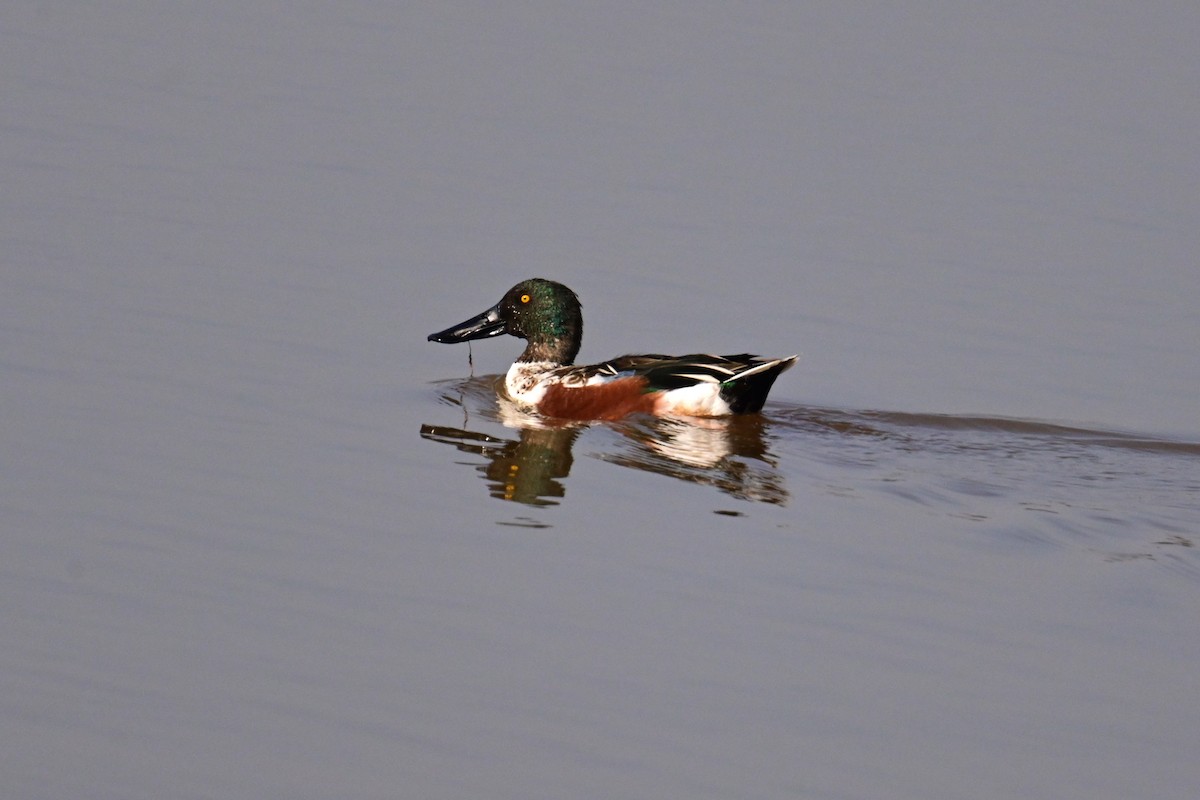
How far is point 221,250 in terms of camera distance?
12.6 meters

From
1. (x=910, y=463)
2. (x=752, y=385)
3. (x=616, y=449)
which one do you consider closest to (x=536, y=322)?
(x=752, y=385)

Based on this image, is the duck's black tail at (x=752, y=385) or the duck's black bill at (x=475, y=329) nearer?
the duck's black tail at (x=752, y=385)

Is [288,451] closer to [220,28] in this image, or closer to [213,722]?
[213,722]

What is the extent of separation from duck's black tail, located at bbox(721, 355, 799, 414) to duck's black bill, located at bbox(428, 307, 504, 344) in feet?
6.75

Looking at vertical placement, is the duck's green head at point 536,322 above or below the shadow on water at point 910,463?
above

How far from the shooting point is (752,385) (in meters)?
10.6

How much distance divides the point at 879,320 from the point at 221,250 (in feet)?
16.6

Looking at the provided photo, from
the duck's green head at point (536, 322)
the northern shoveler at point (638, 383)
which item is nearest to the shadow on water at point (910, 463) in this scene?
the northern shoveler at point (638, 383)

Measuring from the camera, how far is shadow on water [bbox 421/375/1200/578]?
28.5ft

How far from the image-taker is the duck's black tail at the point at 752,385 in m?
10.3

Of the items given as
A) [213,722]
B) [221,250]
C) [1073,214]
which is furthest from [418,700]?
[1073,214]

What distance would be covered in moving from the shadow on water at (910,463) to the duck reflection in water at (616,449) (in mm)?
13

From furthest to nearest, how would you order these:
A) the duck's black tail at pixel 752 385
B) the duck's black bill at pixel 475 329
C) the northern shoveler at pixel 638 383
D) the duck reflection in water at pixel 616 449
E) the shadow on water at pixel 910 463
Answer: the duck's black bill at pixel 475 329, the northern shoveler at pixel 638 383, the duck's black tail at pixel 752 385, the duck reflection in water at pixel 616 449, the shadow on water at pixel 910 463

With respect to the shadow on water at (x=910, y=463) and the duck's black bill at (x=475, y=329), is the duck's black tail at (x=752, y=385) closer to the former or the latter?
the shadow on water at (x=910, y=463)
